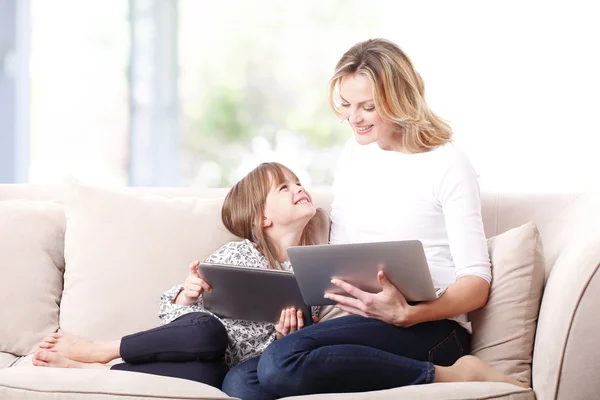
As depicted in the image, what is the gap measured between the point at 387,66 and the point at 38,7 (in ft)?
7.78

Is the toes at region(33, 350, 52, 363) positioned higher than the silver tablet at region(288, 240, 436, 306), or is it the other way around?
the silver tablet at region(288, 240, 436, 306)

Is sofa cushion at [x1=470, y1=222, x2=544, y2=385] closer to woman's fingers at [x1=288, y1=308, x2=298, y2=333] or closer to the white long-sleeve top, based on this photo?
the white long-sleeve top

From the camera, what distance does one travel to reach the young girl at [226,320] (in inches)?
70.6

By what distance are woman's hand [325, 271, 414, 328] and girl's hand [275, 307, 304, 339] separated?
0.55 ft

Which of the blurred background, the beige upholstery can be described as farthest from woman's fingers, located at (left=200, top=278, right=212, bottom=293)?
the blurred background

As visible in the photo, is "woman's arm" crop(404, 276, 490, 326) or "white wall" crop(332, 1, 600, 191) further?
"white wall" crop(332, 1, 600, 191)

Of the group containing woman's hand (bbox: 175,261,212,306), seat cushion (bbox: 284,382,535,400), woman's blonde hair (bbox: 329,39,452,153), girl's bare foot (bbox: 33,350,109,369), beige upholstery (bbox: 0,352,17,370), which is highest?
woman's blonde hair (bbox: 329,39,452,153)

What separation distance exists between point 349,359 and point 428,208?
1.54 ft

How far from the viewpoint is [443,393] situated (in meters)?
1.47

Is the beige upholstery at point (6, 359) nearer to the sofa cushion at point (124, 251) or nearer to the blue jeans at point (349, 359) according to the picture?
the sofa cushion at point (124, 251)

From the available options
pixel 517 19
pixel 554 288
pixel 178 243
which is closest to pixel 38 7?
pixel 178 243

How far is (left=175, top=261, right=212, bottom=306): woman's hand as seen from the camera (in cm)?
188

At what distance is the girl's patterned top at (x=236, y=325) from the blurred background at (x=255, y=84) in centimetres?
159

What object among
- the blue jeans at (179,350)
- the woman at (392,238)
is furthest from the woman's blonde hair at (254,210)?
the blue jeans at (179,350)
